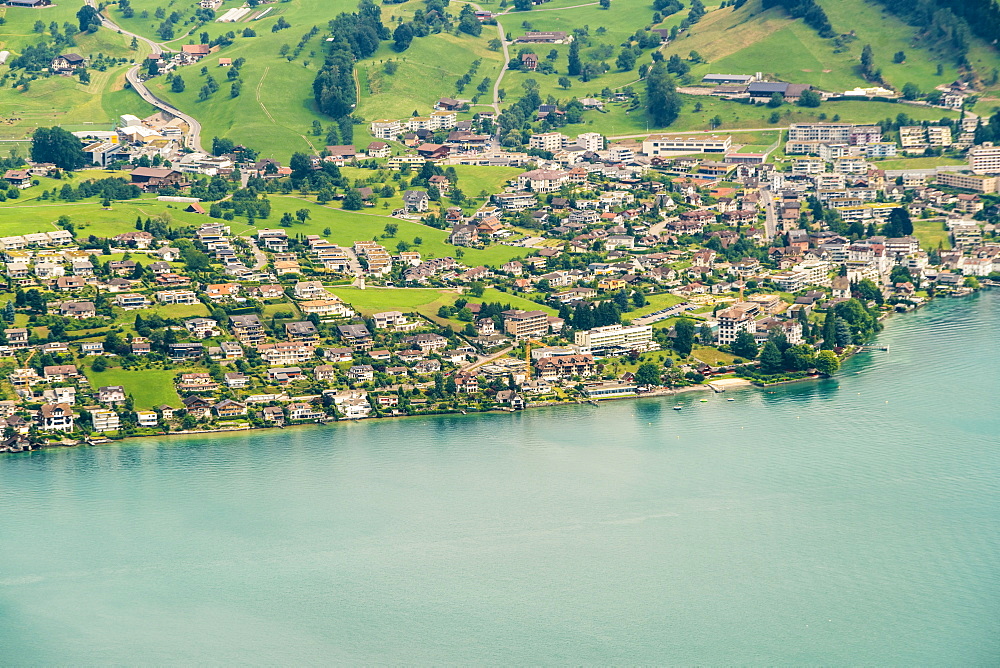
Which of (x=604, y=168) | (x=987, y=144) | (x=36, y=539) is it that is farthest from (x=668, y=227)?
(x=36, y=539)

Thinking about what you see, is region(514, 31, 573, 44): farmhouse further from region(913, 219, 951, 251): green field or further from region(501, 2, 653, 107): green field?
region(913, 219, 951, 251): green field

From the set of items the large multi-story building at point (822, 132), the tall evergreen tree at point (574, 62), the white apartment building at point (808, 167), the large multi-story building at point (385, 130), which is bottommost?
the white apartment building at point (808, 167)

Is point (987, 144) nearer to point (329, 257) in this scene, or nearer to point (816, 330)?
point (816, 330)

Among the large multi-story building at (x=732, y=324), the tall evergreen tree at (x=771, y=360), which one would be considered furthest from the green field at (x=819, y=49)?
the tall evergreen tree at (x=771, y=360)

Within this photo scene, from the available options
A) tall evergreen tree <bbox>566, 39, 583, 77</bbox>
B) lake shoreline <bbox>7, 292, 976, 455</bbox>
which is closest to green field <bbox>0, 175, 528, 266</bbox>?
lake shoreline <bbox>7, 292, 976, 455</bbox>

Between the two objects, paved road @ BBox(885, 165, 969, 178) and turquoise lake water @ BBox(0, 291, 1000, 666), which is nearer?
turquoise lake water @ BBox(0, 291, 1000, 666)

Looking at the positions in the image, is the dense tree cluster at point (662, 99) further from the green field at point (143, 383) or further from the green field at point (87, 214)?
the green field at point (143, 383)

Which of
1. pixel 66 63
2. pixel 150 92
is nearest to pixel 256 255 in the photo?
pixel 150 92
